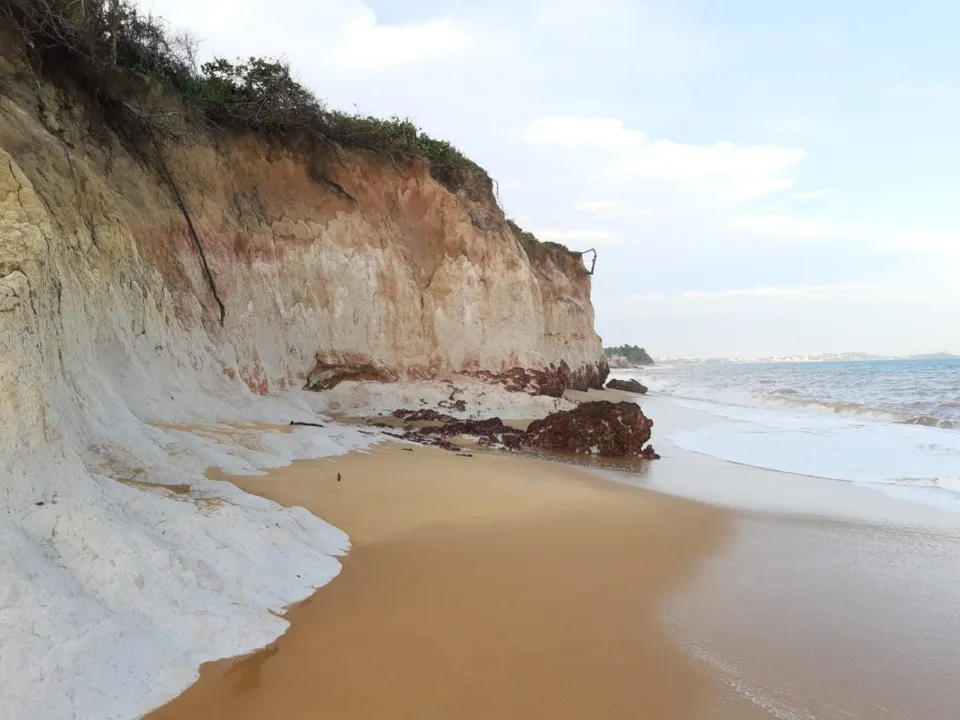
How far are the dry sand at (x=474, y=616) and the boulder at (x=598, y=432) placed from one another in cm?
382

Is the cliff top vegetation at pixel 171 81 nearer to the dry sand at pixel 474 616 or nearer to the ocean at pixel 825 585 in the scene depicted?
the dry sand at pixel 474 616

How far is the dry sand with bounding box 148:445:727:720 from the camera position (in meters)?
2.43

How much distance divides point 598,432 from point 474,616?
7.09 metres

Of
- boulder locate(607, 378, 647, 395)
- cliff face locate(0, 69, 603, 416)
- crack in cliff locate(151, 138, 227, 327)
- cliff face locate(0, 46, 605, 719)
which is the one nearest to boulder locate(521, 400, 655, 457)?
cliff face locate(0, 46, 605, 719)

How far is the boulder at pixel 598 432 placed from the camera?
977cm

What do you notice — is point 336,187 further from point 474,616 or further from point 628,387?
point 628,387

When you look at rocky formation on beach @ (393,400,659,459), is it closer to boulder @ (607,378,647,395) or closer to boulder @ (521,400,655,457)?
boulder @ (521,400,655,457)

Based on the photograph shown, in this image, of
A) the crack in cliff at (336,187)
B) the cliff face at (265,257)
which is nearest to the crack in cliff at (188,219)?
the cliff face at (265,257)

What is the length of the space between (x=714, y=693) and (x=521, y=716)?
968mm

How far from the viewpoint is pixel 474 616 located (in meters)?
3.23

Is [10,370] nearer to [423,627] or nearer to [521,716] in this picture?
[423,627]

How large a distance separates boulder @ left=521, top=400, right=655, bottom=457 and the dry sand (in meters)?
3.82

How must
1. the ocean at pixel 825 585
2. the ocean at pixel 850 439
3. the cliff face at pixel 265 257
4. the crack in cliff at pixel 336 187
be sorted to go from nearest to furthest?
the ocean at pixel 825 585
the cliff face at pixel 265 257
the ocean at pixel 850 439
the crack in cliff at pixel 336 187

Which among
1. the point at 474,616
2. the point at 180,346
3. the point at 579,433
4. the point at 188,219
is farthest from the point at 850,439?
the point at 188,219
